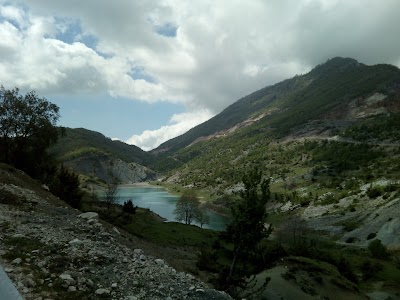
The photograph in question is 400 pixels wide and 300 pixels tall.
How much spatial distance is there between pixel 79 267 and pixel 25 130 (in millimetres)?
52092

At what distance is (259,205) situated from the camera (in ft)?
94.4

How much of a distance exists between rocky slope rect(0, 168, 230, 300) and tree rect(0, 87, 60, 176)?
41.4 m

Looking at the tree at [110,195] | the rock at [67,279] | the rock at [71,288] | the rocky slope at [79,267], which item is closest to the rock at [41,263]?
the rocky slope at [79,267]

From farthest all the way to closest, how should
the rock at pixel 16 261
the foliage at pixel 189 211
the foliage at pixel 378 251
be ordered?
1. the foliage at pixel 189 211
2. the foliage at pixel 378 251
3. the rock at pixel 16 261

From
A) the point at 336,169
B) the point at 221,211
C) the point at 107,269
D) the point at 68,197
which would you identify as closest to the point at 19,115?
the point at 68,197

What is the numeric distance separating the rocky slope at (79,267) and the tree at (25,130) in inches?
1631

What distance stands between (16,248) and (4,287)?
7825 mm

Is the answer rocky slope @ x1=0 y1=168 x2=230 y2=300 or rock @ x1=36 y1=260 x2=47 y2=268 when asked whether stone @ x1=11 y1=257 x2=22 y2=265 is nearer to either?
rocky slope @ x1=0 y1=168 x2=230 y2=300

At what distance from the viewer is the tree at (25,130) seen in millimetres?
58656

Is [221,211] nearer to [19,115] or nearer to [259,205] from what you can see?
[19,115]

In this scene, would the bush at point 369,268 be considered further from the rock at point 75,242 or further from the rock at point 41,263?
the rock at point 41,263

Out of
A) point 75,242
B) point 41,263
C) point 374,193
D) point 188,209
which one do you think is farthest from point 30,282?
point 374,193

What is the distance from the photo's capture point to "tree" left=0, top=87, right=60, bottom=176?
58656 millimetres

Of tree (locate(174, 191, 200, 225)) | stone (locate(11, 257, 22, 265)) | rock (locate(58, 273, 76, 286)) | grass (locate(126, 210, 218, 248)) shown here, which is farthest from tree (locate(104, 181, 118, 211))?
rock (locate(58, 273, 76, 286))
